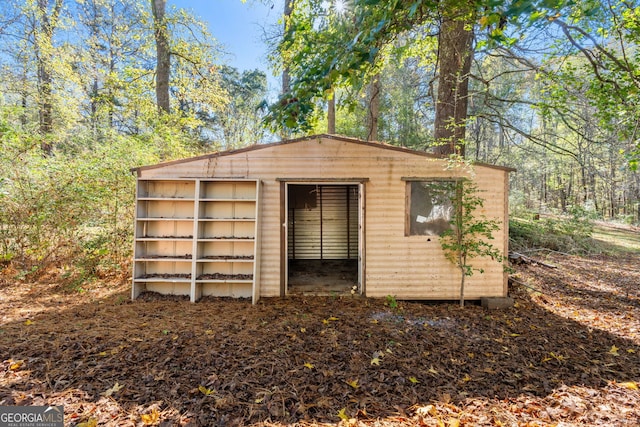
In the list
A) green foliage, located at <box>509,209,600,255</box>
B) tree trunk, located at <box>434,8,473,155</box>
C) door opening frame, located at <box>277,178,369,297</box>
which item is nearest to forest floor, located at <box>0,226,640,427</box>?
door opening frame, located at <box>277,178,369,297</box>

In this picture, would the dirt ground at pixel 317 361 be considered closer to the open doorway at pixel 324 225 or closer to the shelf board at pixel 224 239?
the shelf board at pixel 224 239

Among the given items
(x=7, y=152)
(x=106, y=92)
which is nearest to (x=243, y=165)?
(x=7, y=152)

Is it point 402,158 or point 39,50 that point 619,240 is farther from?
point 39,50

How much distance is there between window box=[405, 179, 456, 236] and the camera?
4.42m

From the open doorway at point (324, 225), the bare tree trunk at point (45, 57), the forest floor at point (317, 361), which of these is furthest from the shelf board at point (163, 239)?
the bare tree trunk at point (45, 57)

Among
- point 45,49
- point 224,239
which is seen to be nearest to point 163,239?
point 224,239

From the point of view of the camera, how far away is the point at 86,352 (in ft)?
8.73

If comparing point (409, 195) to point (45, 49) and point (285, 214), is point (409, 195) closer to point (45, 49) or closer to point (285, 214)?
point (285, 214)

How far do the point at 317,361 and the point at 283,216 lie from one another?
2403 millimetres

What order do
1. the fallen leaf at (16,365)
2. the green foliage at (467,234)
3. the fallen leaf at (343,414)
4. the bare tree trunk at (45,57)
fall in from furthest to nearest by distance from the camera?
the bare tree trunk at (45,57) < the green foliage at (467,234) < the fallen leaf at (16,365) < the fallen leaf at (343,414)

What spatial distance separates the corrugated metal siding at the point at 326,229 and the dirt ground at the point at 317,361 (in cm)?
379

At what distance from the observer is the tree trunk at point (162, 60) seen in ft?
25.4

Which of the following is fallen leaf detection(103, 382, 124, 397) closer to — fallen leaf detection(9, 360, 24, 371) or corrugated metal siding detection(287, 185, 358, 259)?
fallen leaf detection(9, 360, 24, 371)

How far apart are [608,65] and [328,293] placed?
5372 millimetres
